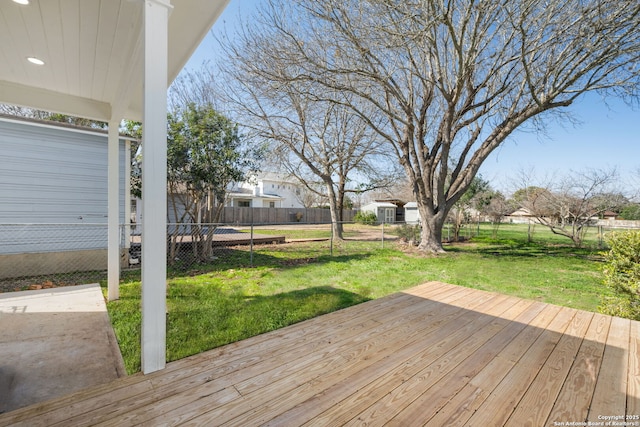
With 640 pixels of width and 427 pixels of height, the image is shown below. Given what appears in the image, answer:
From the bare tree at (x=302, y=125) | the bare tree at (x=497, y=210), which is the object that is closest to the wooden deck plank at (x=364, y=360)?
the bare tree at (x=302, y=125)

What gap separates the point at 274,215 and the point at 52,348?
18779 mm

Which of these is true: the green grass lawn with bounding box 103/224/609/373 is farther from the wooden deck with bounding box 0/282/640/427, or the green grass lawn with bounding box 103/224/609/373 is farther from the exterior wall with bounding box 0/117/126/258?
the exterior wall with bounding box 0/117/126/258

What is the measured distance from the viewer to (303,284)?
15.8ft

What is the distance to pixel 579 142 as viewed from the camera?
9.59 metres

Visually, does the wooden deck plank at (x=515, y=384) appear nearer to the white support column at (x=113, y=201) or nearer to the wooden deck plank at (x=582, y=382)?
the wooden deck plank at (x=582, y=382)

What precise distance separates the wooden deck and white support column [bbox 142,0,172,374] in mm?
384

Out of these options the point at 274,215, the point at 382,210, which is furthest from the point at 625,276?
the point at 382,210

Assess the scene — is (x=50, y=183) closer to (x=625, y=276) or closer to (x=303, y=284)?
(x=303, y=284)

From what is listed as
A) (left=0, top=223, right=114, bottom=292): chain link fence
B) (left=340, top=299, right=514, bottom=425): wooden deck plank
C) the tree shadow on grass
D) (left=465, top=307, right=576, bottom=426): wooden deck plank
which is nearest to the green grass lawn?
the tree shadow on grass

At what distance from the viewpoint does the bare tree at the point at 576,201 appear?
948cm

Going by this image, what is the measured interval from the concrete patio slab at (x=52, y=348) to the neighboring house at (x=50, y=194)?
1.73 m

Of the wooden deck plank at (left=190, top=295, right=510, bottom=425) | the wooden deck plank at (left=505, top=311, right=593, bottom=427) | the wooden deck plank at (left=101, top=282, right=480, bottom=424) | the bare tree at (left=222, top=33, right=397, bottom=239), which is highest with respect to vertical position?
the bare tree at (left=222, top=33, right=397, bottom=239)

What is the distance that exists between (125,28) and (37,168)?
16.6 feet

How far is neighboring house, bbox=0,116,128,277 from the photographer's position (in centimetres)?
520
